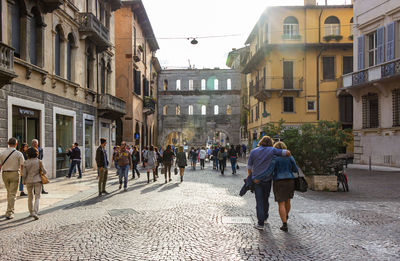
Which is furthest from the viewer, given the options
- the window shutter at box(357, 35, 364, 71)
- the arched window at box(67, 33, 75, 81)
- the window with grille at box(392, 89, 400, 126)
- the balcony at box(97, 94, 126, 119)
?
the window shutter at box(357, 35, 364, 71)

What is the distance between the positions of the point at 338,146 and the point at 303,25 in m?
22.6

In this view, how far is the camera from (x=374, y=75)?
22.4 metres

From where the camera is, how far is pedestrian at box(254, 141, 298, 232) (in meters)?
6.78

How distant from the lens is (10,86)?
528 inches

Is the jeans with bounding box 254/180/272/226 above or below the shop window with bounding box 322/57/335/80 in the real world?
below

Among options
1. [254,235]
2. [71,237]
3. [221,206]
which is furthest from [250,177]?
[71,237]

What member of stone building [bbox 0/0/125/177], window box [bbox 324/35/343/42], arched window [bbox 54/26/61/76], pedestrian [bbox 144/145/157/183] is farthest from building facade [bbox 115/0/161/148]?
window box [bbox 324/35/343/42]

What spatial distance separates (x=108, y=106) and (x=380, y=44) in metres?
17.1

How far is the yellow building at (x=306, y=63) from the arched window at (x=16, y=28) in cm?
2203

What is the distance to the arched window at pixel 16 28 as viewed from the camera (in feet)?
45.5

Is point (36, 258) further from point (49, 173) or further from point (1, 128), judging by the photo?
point (49, 173)

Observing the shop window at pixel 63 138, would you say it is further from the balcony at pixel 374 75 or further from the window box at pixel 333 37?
the window box at pixel 333 37

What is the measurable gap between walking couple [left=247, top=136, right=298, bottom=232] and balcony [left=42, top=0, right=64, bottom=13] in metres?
12.6

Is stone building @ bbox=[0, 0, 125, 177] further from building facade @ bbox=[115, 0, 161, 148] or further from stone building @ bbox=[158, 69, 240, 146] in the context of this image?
stone building @ bbox=[158, 69, 240, 146]
